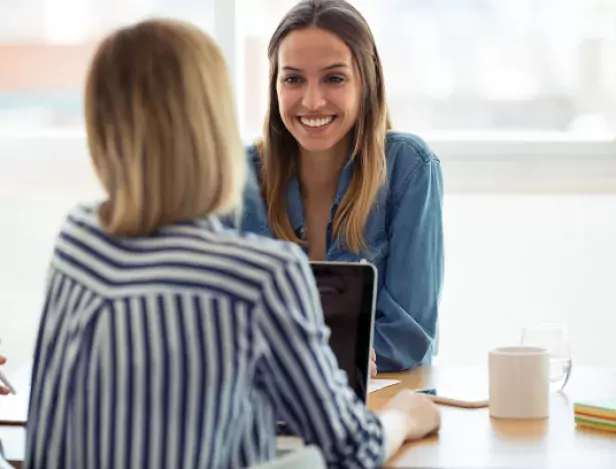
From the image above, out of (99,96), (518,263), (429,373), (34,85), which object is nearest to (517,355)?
(429,373)

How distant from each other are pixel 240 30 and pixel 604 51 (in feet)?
4.21

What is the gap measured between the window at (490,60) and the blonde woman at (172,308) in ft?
8.60

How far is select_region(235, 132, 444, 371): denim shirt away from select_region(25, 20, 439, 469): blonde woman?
3.29 ft

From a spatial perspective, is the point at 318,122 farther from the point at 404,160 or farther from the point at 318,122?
the point at 404,160

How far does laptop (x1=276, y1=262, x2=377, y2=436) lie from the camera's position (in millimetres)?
1772

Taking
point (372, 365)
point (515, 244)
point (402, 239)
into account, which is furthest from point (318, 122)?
point (515, 244)

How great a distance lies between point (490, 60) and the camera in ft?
12.7

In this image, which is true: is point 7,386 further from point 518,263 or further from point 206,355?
point 518,263

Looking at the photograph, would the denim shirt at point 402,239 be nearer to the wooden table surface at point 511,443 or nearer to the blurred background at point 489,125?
the wooden table surface at point 511,443

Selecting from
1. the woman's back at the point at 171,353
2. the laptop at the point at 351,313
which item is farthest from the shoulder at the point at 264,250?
the laptop at the point at 351,313

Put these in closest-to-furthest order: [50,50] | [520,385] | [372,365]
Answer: [520,385]
[372,365]
[50,50]

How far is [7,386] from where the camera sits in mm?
1963

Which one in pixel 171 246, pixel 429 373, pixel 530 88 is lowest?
pixel 429 373

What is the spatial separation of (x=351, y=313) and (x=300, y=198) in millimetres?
858
